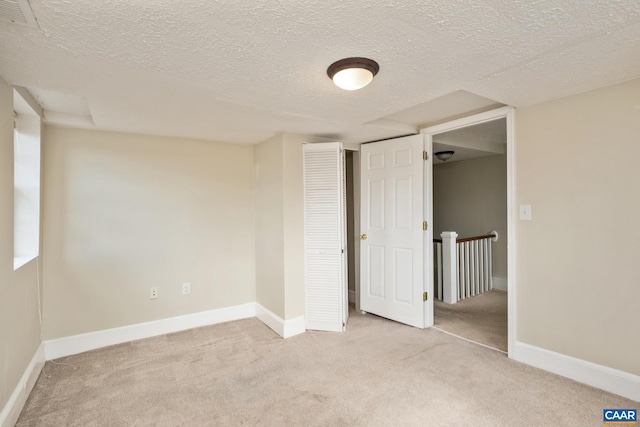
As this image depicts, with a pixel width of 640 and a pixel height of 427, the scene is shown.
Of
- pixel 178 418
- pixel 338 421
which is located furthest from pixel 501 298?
pixel 178 418

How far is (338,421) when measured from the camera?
5.96 feet

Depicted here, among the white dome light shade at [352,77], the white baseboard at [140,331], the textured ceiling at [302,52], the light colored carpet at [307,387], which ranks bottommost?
the light colored carpet at [307,387]

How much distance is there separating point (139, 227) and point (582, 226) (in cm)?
373

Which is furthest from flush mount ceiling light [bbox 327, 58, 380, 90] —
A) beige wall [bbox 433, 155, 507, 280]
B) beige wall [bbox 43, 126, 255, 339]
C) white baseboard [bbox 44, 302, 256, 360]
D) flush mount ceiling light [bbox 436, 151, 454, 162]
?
beige wall [bbox 433, 155, 507, 280]

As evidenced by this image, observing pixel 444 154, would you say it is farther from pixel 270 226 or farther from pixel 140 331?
pixel 140 331

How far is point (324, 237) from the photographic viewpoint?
3223mm

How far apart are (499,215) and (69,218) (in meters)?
5.44

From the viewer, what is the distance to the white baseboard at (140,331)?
2.70 meters

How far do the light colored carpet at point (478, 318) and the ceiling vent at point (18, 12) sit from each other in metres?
3.65

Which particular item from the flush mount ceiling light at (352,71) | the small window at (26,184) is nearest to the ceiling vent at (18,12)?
the flush mount ceiling light at (352,71)

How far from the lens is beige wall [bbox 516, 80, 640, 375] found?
1.96 metres

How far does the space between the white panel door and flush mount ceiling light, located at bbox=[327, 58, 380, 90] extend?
1649 millimetres

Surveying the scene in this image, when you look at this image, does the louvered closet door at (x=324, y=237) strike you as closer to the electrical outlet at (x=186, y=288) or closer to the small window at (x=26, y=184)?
the electrical outlet at (x=186, y=288)

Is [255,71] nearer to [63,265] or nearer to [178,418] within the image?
[178,418]
